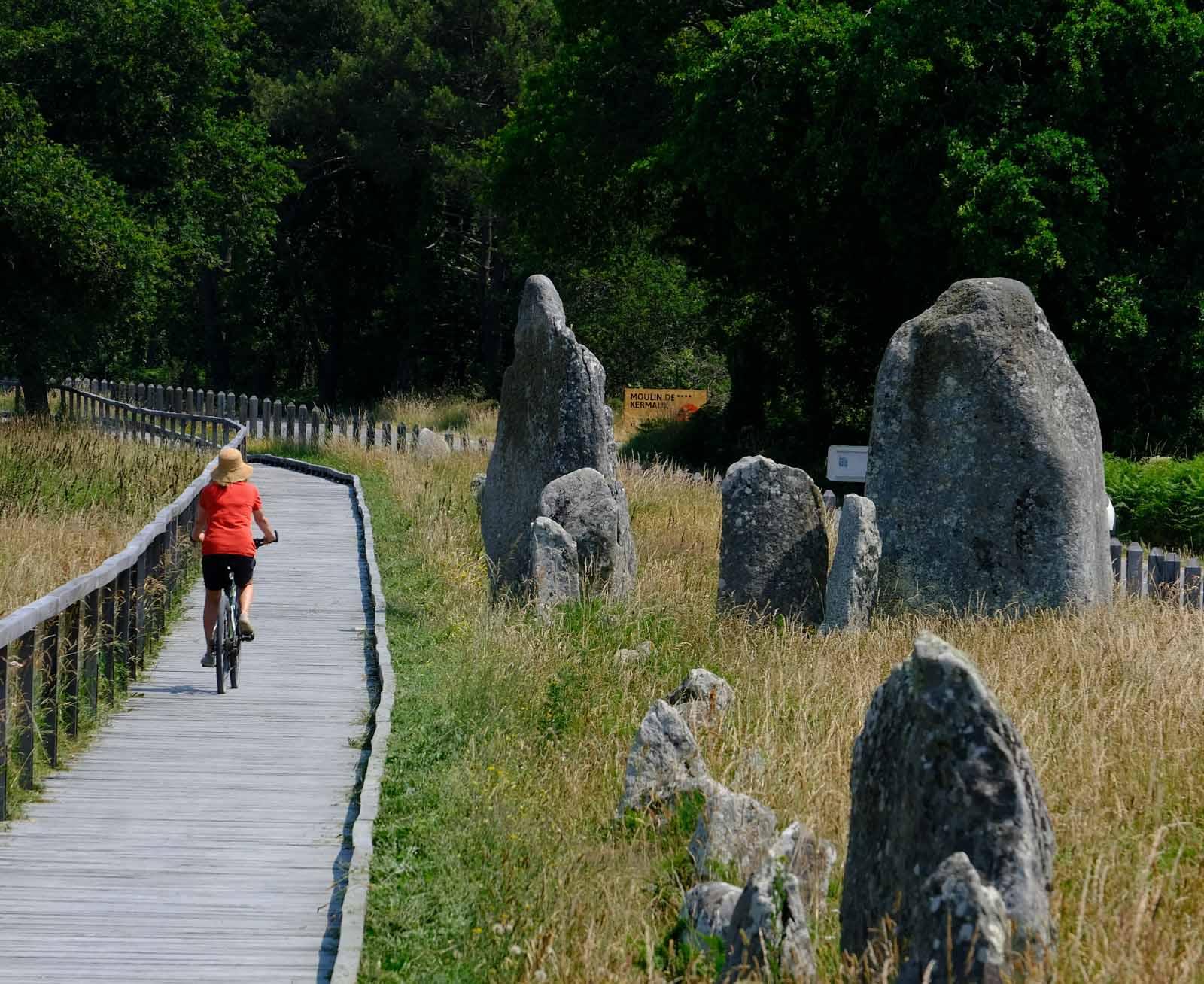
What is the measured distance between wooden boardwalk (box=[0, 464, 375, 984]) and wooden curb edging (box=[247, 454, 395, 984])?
142 mm

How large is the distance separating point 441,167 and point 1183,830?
1537 inches

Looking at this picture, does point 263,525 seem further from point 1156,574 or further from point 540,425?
point 1156,574

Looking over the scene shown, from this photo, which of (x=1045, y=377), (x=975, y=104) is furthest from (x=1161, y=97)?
(x=1045, y=377)

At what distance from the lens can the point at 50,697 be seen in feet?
29.0

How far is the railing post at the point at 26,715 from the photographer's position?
26.3ft

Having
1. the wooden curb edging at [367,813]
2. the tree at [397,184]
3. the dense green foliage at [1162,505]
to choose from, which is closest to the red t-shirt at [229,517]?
the wooden curb edging at [367,813]

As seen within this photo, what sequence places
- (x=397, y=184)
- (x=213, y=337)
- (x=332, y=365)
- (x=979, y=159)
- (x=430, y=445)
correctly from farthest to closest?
(x=332, y=365) < (x=213, y=337) < (x=397, y=184) < (x=430, y=445) < (x=979, y=159)

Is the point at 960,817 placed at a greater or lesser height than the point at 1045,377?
lesser

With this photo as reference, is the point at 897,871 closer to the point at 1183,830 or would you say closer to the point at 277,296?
the point at 1183,830

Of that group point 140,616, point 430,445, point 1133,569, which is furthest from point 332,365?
point 140,616

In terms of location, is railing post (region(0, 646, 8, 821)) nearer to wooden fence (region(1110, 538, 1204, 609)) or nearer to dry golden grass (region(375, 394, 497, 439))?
wooden fence (region(1110, 538, 1204, 609))

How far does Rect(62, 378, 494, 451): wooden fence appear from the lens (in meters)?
30.5

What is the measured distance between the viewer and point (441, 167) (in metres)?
43.3

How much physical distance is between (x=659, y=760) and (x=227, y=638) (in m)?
4.78
